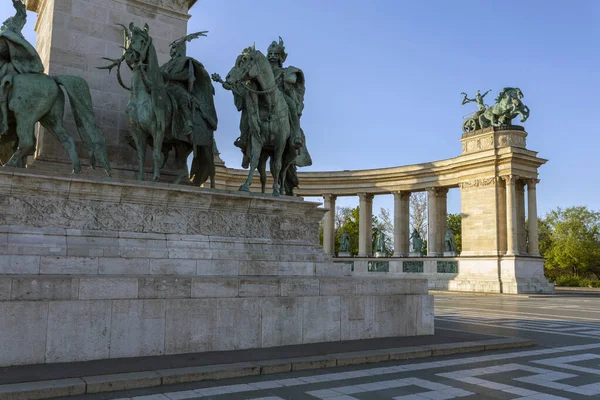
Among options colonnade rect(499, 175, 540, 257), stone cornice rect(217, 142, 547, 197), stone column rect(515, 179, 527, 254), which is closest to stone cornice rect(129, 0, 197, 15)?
stone cornice rect(217, 142, 547, 197)

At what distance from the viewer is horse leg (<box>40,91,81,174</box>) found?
1123 cm

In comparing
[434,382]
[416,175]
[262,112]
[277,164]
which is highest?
[416,175]

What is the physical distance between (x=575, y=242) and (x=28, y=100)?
242ft

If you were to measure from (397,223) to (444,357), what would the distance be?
44938 millimetres

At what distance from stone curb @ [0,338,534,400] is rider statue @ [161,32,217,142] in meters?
6.45

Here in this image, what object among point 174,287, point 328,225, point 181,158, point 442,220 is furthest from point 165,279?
point 328,225

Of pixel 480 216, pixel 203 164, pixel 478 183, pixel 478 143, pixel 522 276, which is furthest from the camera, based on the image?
pixel 478 143

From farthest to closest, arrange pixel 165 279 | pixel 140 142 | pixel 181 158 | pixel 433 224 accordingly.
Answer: pixel 433 224
pixel 181 158
pixel 140 142
pixel 165 279

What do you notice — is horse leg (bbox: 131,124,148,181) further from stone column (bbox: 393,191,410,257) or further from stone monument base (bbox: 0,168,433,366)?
stone column (bbox: 393,191,410,257)

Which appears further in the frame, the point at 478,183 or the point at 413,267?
the point at 413,267

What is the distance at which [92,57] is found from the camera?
13.4 meters

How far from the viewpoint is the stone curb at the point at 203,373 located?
636 centimetres

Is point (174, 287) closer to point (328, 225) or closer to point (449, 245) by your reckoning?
point (449, 245)

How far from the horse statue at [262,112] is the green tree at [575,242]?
6744 cm
